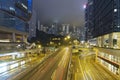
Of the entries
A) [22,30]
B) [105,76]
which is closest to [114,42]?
[105,76]

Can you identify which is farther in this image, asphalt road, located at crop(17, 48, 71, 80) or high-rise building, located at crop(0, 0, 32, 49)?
high-rise building, located at crop(0, 0, 32, 49)

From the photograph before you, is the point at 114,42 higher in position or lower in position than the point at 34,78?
higher

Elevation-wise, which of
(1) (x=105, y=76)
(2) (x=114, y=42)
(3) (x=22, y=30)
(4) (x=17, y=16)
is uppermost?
(4) (x=17, y=16)

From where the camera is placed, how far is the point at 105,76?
45219mm

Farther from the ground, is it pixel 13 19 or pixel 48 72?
pixel 13 19

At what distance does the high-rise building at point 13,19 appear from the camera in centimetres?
7325

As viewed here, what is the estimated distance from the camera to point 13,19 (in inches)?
3312

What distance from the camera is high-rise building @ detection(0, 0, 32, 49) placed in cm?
7325

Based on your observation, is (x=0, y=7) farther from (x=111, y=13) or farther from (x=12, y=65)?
(x=111, y=13)

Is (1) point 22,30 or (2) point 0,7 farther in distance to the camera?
(1) point 22,30

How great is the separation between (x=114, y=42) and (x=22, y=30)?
54.6 m

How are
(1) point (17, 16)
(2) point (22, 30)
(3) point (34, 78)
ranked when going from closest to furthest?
(3) point (34, 78) → (1) point (17, 16) → (2) point (22, 30)

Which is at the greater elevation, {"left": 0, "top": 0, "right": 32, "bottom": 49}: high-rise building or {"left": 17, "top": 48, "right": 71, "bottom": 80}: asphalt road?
{"left": 0, "top": 0, "right": 32, "bottom": 49}: high-rise building

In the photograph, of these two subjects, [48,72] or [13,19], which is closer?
[48,72]
